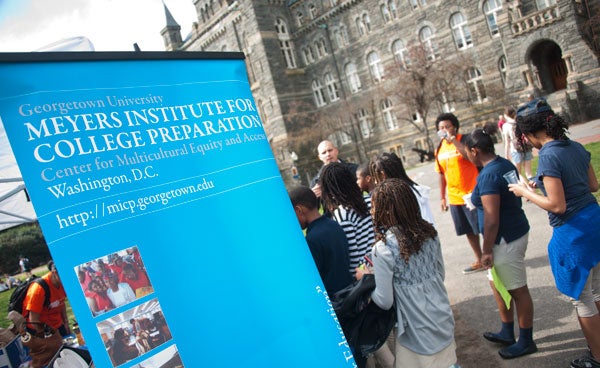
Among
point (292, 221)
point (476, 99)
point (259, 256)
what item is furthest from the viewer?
point (476, 99)

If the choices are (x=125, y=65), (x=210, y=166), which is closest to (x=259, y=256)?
(x=210, y=166)

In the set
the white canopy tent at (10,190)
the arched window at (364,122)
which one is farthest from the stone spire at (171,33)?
the white canopy tent at (10,190)

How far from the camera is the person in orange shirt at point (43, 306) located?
494cm

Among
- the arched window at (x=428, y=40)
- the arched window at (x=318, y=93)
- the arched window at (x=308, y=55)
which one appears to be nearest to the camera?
the arched window at (x=428, y=40)

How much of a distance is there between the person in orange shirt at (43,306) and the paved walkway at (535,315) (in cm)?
466

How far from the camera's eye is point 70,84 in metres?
1.83

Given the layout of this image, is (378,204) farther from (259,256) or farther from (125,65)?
(125,65)

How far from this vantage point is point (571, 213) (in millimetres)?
2854

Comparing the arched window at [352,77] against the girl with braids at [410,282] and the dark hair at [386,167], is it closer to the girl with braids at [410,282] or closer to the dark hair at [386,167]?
the dark hair at [386,167]

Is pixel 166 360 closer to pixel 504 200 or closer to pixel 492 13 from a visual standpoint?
pixel 504 200

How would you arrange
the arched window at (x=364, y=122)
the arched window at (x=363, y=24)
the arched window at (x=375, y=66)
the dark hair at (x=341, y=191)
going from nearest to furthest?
the dark hair at (x=341, y=191) → the arched window at (x=363, y=24) → the arched window at (x=375, y=66) → the arched window at (x=364, y=122)

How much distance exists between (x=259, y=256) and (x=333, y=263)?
914mm

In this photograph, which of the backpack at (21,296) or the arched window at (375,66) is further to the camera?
the arched window at (375,66)

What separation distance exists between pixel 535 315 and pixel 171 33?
42052 mm
